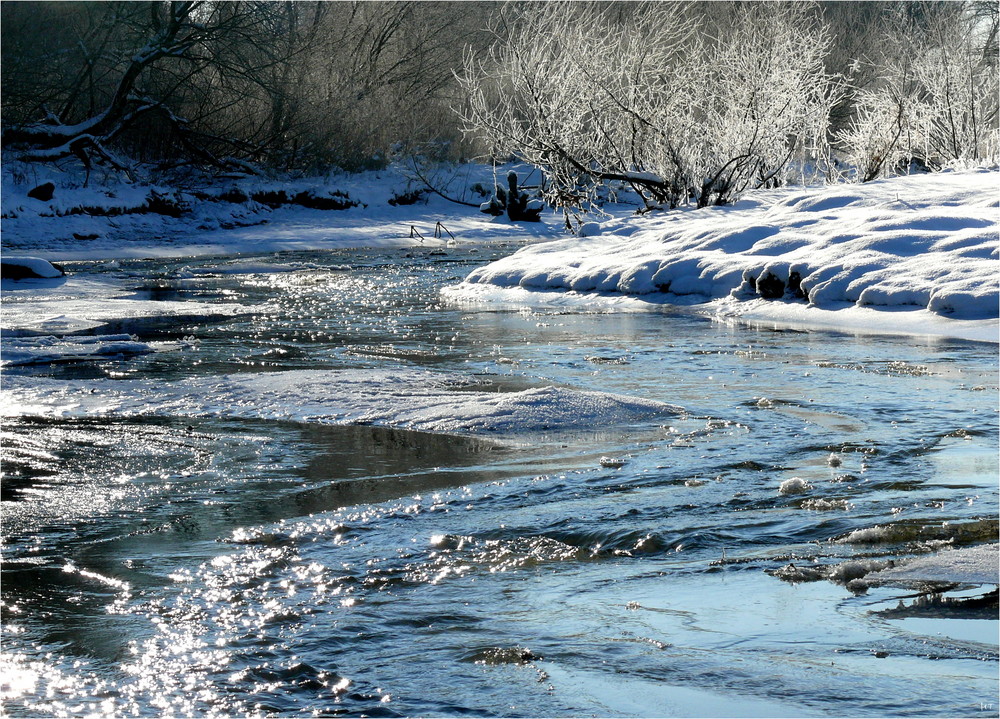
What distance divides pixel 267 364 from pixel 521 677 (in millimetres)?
6391

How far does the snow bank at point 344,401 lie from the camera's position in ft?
22.7

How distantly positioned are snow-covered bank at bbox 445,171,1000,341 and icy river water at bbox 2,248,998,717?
2781mm

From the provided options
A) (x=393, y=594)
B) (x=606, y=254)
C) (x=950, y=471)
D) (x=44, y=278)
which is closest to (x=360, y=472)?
(x=393, y=594)

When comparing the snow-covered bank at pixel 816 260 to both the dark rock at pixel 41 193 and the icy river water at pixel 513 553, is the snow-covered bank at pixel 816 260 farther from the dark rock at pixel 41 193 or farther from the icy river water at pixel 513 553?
the dark rock at pixel 41 193

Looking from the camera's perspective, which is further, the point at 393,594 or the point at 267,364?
the point at 267,364

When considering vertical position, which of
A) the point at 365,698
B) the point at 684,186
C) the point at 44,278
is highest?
the point at 684,186

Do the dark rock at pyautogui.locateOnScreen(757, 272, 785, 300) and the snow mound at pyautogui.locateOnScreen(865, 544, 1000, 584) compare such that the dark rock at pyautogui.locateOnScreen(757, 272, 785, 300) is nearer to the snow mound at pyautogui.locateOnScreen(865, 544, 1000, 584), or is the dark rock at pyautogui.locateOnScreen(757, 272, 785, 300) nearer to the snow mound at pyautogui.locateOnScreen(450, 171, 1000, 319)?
the snow mound at pyautogui.locateOnScreen(450, 171, 1000, 319)

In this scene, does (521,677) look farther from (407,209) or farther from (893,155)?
(407,209)

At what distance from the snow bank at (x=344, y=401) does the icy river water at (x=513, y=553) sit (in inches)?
5.4

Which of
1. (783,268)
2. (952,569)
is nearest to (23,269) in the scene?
(783,268)

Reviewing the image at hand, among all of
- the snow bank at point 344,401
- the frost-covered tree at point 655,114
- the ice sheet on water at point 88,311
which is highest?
the frost-covered tree at point 655,114

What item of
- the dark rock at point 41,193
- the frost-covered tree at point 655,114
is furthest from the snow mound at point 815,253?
the dark rock at point 41,193

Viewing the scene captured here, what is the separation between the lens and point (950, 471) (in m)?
5.54

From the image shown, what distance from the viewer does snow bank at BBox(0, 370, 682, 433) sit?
6910 millimetres
